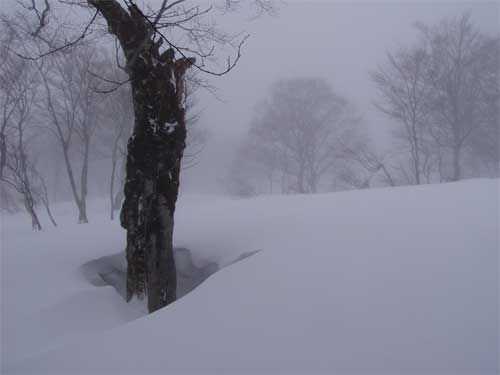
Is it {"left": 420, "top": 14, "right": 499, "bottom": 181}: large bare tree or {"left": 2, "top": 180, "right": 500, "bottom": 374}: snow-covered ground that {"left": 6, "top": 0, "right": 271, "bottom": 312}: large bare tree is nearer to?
{"left": 2, "top": 180, "right": 500, "bottom": 374}: snow-covered ground

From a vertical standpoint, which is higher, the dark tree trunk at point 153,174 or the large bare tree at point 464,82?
the large bare tree at point 464,82

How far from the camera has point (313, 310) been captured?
5.78ft

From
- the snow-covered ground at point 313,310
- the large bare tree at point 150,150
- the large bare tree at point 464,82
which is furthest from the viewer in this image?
the large bare tree at point 464,82

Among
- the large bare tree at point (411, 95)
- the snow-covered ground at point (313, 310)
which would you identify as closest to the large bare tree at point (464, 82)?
the large bare tree at point (411, 95)

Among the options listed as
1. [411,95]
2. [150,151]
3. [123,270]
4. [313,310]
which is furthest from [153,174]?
[411,95]

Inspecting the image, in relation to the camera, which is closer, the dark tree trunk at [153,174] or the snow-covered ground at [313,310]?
the snow-covered ground at [313,310]

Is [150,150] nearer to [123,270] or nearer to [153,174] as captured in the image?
[153,174]

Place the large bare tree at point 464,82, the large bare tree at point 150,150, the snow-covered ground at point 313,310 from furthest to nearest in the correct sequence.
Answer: the large bare tree at point 464,82 → the large bare tree at point 150,150 → the snow-covered ground at point 313,310

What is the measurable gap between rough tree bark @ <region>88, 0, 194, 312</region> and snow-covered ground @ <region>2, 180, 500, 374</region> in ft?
1.48

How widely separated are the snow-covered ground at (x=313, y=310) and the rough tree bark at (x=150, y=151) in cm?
45

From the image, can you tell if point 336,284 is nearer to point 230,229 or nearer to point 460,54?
point 230,229

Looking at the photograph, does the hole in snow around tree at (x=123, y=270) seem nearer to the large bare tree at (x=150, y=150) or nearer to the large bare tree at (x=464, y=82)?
the large bare tree at (x=150, y=150)

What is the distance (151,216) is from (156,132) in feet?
2.95

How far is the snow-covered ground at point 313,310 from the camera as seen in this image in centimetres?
141
